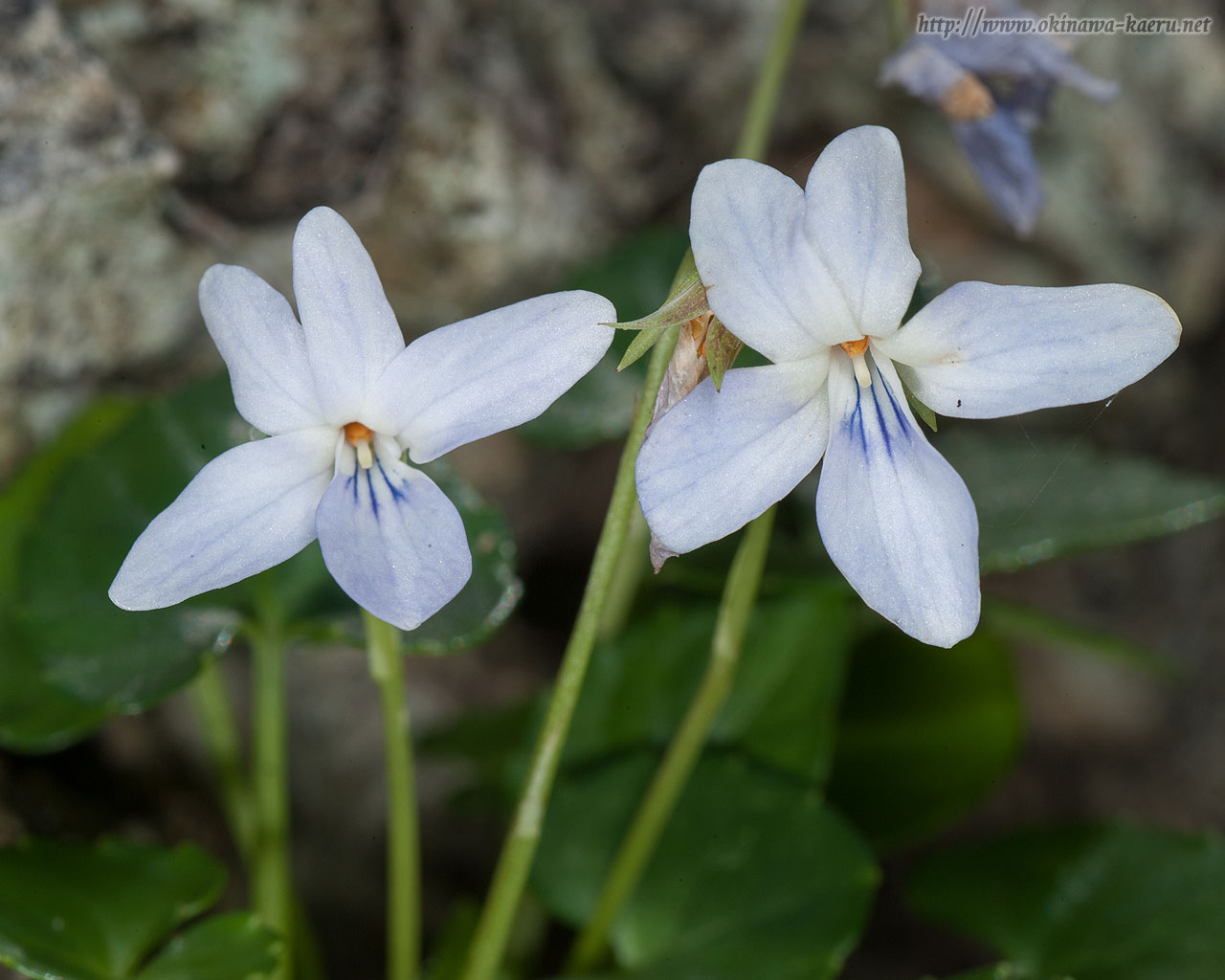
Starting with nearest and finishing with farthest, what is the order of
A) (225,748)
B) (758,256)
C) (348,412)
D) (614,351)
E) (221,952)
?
1. (758,256)
2. (348,412)
3. (221,952)
4. (225,748)
5. (614,351)

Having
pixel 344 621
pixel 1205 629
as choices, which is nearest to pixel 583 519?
pixel 344 621

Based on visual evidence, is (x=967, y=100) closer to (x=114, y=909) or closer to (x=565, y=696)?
(x=565, y=696)

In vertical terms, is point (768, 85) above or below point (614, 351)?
above

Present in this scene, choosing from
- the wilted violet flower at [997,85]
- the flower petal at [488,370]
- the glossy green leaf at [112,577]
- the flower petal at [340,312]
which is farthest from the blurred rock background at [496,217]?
the flower petal at [340,312]

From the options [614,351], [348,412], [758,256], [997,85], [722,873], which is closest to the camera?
[758,256]

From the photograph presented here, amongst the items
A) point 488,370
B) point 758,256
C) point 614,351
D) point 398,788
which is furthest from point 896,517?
point 614,351

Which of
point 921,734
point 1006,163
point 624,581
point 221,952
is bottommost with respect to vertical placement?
point 921,734

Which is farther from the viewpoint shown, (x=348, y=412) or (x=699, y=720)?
(x=699, y=720)
